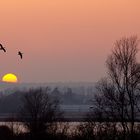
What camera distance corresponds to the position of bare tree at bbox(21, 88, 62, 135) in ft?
147

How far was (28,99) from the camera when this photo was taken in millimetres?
61812

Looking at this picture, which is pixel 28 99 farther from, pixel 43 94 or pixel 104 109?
pixel 104 109

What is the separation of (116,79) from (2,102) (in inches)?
3140

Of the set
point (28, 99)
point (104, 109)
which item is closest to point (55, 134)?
point (104, 109)

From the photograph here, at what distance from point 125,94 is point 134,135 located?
269 inches

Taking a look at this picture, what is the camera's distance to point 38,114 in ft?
178

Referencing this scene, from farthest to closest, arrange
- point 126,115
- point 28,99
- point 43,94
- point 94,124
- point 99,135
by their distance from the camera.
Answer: point 43,94 → point 28,99 → point 126,115 → point 94,124 → point 99,135

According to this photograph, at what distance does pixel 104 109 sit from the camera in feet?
156

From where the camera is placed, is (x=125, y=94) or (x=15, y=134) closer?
(x=15, y=134)

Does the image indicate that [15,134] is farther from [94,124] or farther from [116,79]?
[116,79]

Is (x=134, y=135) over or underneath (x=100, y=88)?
underneath

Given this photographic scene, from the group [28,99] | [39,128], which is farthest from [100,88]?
[28,99]

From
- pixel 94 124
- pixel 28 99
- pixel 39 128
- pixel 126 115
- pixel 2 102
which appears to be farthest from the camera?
pixel 2 102

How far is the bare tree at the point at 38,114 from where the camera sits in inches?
1768
